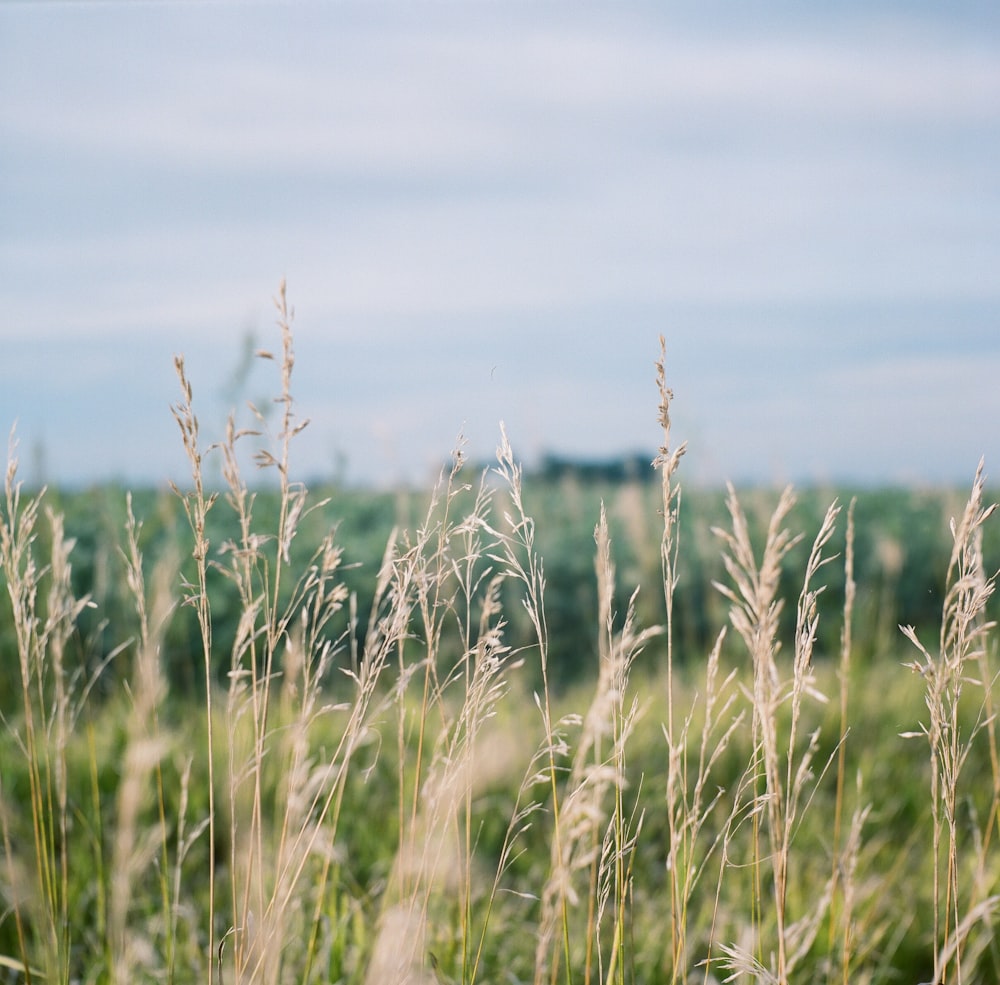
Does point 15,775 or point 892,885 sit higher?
point 15,775

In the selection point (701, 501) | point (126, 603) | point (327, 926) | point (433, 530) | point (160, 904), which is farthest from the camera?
point (701, 501)

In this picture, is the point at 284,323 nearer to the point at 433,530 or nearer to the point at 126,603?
the point at 433,530

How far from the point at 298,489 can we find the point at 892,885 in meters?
2.72

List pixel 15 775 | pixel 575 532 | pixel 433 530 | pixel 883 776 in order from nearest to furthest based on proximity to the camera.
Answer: pixel 433 530
pixel 15 775
pixel 883 776
pixel 575 532

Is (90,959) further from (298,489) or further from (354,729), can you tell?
(298,489)

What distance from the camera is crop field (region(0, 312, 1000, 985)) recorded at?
1395 mm

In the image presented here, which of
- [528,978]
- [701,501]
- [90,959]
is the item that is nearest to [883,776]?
[528,978]

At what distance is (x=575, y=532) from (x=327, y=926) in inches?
227

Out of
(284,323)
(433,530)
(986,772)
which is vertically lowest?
(986,772)

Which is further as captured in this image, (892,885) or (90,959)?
(892,885)

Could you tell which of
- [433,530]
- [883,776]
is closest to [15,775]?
[433,530]

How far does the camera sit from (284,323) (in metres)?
1.38

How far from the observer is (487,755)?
376 centimetres

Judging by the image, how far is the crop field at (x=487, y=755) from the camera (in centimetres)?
139
